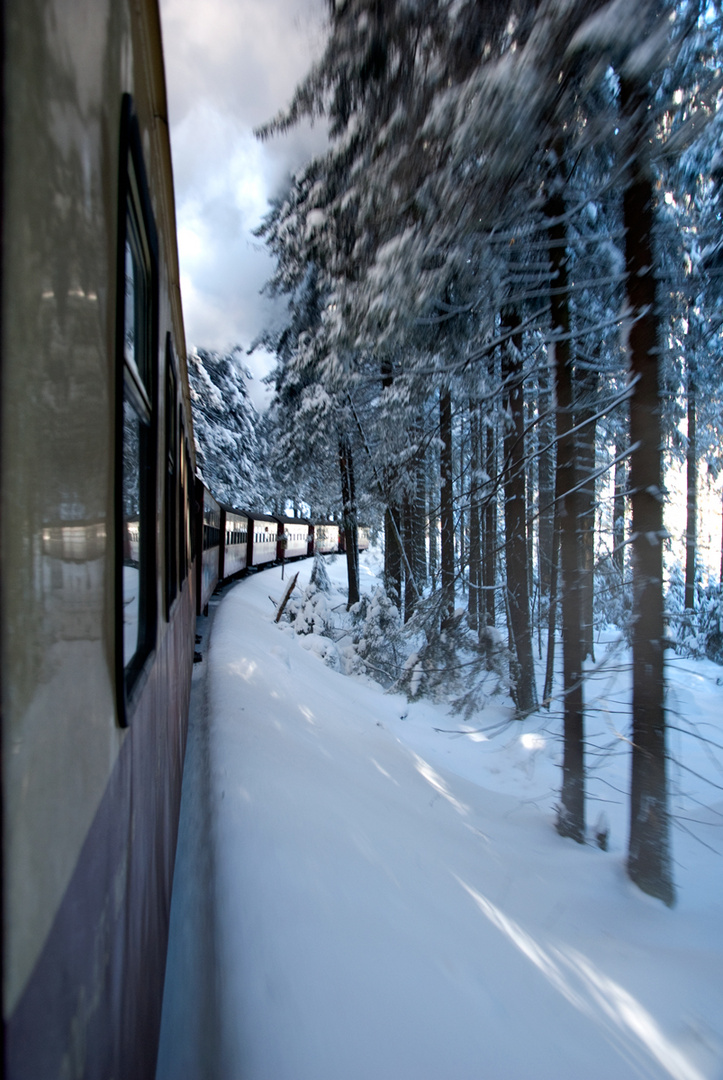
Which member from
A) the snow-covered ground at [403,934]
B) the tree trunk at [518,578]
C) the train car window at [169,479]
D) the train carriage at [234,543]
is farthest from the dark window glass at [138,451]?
the train carriage at [234,543]

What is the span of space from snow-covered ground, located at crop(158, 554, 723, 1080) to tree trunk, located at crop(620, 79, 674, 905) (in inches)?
22.4

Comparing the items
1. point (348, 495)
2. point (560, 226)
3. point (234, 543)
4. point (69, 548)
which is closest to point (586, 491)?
point (560, 226)

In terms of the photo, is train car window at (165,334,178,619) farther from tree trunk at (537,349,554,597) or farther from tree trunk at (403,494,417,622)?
tree trunk at (403,494,417,622)

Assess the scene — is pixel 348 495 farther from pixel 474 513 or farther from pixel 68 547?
pixel 68 547

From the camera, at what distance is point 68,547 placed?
0.82 m

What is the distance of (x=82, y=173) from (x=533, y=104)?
387 cm

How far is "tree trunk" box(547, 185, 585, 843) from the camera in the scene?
5461mm

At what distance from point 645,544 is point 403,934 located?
336 cm

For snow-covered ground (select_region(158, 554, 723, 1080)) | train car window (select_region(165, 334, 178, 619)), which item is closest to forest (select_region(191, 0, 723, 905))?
snow-covered ground (select_region(158, 554, 723, 1080))

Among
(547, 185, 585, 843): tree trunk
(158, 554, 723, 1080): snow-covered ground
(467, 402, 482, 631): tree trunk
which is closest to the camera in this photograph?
(158, 554, 723, 1080): snow-covered ground

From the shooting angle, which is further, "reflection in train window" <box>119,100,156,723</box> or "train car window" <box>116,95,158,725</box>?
"reflection in train window" <box>119,100,156,723</box>

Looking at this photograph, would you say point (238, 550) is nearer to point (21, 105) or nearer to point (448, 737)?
point (448, 737)

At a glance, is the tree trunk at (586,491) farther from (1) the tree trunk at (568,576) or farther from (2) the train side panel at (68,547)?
(2) the train side panel at (68,547)

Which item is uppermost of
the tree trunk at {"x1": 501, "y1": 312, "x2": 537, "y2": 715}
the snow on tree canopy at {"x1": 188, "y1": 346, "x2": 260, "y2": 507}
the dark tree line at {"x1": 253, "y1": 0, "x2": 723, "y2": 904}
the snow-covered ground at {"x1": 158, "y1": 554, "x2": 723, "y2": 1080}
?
the snow on tree canopy at {"x1": 188, "y1": 346, "x2": 260, "y2": 507}
